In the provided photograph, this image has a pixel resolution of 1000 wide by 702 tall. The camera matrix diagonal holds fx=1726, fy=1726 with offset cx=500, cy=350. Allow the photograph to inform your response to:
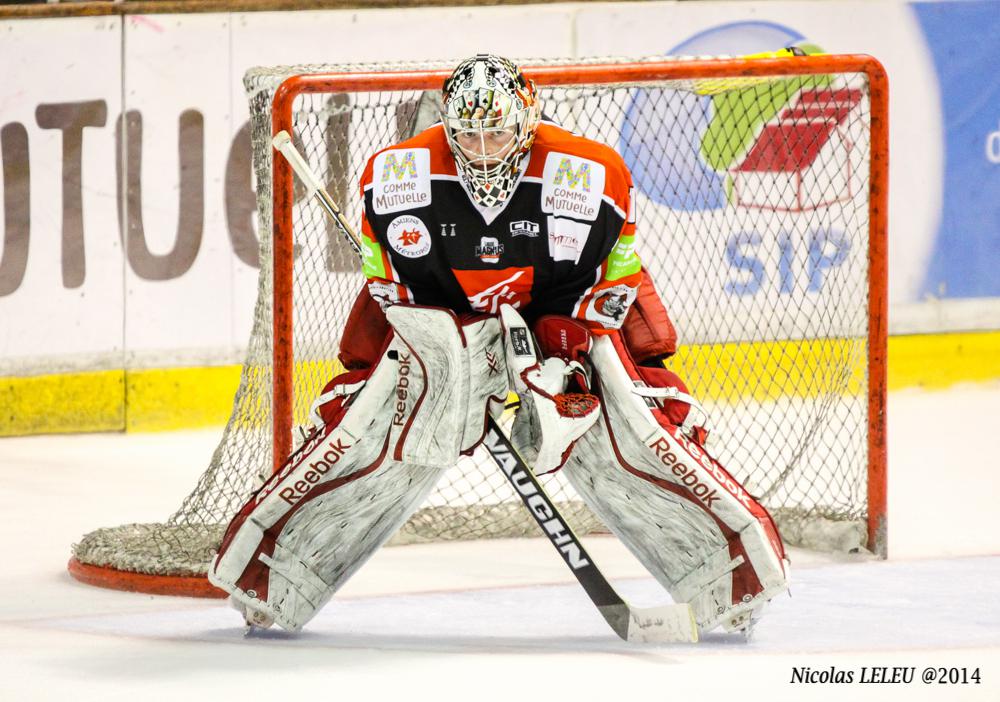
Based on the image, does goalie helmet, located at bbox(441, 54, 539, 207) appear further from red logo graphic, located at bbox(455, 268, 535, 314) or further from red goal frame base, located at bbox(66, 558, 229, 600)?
red goal frame base, located at bbox(66, 558, 229, 600)

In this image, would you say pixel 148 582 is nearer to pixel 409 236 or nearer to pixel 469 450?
pixel 469 450

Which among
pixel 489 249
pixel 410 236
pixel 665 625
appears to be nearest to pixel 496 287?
pixel 489 249

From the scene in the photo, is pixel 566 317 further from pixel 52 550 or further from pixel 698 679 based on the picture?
pixel 52 550

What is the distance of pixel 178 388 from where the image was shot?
572cm

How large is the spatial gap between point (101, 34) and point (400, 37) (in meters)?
0.97

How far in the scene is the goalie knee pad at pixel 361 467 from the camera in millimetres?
3154

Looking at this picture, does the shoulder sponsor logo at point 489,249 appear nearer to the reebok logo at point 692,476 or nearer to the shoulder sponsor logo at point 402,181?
the shoulder sponsor logo at point 402,181

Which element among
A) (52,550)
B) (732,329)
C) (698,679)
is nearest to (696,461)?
(698,679)

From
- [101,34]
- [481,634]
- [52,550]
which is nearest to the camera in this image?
[481,634]

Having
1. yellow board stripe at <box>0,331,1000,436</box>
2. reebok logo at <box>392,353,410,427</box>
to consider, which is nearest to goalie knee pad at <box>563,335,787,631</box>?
reebok logo at <box>392,353,410,427</box>

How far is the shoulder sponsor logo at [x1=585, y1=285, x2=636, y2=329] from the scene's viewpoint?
318 cm

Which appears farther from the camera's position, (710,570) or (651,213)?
(651,213)

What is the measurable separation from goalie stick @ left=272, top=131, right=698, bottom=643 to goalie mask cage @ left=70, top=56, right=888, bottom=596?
1.04 metres

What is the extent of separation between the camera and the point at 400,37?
18.8 feet
